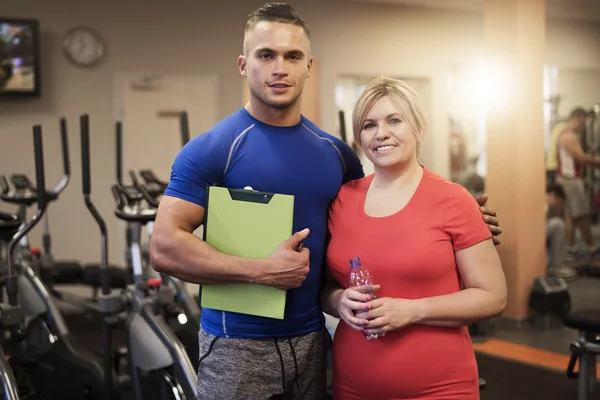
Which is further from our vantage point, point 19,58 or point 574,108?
point 574,108

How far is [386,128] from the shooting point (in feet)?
5.48

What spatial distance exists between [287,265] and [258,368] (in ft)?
0.94

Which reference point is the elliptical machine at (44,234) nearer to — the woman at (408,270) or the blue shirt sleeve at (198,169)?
the blue shirt sleeve at (198,169)

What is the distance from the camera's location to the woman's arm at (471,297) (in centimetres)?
159

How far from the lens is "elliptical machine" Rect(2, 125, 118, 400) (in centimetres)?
324

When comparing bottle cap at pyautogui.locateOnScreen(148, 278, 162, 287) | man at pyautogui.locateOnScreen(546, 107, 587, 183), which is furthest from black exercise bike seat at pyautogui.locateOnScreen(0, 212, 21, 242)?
man at pyautogui.locateOnScreen(546, 107, 587, 183)

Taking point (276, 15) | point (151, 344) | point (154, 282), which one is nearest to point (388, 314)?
point (276, 15)

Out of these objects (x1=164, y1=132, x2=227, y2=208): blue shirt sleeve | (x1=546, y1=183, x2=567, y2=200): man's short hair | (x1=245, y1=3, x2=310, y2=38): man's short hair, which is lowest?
(x1=546, y1=183, x2=567, y2=200): man's short hair

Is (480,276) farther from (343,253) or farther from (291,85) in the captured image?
(291,85)

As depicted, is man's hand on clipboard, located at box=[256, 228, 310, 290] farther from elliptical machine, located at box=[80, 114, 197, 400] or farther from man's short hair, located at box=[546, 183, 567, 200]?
man's short hair, located at box=[546, 183, 567, 200]

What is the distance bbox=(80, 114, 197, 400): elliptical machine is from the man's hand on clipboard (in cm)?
129

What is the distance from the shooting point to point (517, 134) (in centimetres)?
493

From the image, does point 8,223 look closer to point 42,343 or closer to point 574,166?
point 42,343

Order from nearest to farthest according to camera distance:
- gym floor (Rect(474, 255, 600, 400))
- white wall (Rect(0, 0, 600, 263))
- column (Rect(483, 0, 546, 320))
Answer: gym floor (Rect(474, 255, 600, 400))
column (Rect(483, 0, 546, 320))
white wall (Rect(0, 0, 600, 263))
